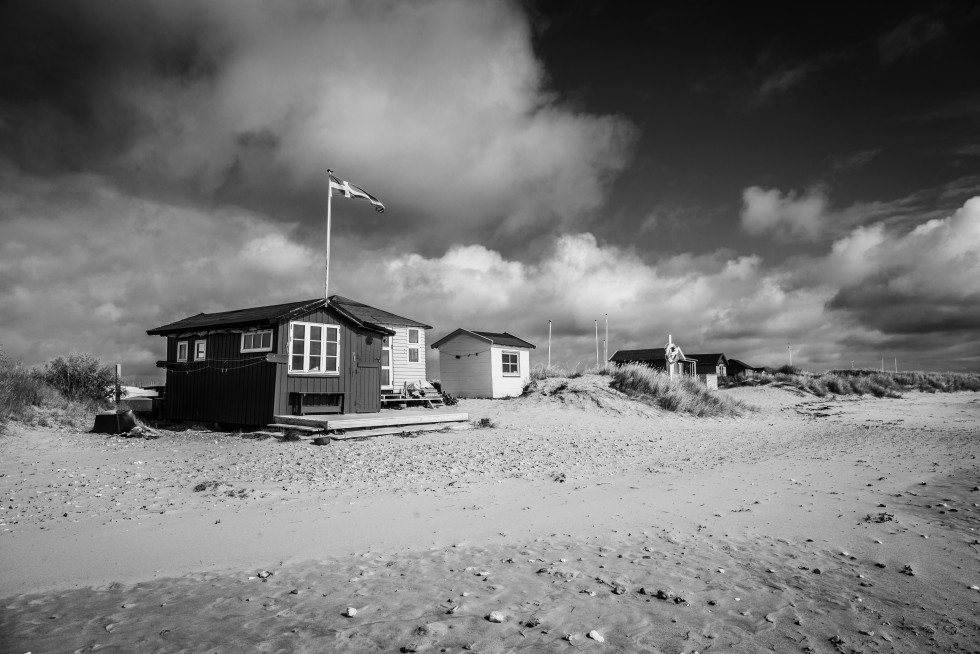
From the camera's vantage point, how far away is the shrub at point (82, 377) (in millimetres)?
24438

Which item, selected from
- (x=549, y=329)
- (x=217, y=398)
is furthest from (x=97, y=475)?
(x=549, y=329)

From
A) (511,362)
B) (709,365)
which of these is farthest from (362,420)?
(709,365)

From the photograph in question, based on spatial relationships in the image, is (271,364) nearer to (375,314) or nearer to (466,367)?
(375,314)

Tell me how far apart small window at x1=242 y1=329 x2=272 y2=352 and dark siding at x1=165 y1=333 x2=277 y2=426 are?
189mm

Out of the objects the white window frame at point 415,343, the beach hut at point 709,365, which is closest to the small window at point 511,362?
the white window frame at point 415,343

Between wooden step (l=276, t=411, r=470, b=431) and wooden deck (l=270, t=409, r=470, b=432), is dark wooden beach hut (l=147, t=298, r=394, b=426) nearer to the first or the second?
wooden deck (l=270, t=409, r=470, b=432)

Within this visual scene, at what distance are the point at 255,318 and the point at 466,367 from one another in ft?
60.2

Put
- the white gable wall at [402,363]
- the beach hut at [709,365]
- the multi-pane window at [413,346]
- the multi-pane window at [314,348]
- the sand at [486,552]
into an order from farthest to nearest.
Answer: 1. the beach hut at [709,365]
2. the multi-pane window at [413,346]
3. the white gable wall at [402,363]
4. the multi-pane window at [314,348]
5. the sand at [486,552]

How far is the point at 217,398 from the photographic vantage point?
19.4 meters

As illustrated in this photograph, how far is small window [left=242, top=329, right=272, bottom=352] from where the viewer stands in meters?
18.0

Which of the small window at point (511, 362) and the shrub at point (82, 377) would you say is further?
the small window at point (511, 362)

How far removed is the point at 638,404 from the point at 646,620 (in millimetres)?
21847

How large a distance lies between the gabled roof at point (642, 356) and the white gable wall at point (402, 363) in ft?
95.4

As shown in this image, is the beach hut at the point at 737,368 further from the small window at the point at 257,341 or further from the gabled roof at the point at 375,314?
the small window at the point at 257,341
